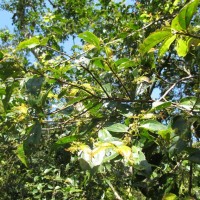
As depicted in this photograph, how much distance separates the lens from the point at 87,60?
1310 mm

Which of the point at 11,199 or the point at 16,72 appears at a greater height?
the point at 16,72

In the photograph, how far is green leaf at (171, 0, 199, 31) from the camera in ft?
2.76

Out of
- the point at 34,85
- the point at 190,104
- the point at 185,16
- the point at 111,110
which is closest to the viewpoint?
the point at 185,16

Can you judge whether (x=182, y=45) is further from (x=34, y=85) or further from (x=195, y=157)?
(x=34, y=85)

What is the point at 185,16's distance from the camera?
2.82 feet

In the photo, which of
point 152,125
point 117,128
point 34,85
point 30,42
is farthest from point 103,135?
point 30,42

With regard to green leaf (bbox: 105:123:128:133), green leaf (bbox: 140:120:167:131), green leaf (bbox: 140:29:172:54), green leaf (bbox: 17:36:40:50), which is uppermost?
green leaf (bbox: 17:36:40:50)

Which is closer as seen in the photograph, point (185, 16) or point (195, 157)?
point (185, 16)

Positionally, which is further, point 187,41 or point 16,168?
point 16,168

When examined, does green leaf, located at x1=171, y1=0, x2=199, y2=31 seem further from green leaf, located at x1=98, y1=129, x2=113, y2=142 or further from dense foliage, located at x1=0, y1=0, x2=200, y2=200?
green leaf, located at x1=98, y1=129, x2=113, y2=142

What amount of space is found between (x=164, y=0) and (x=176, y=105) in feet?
10.7

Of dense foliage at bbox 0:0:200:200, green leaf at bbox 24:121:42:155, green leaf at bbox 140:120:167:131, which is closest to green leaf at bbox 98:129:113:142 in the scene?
dense foliage at bbox 0:0:200:200

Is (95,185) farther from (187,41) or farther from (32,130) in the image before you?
(187,41)

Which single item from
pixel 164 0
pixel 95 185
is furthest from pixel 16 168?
pixel 164 0
